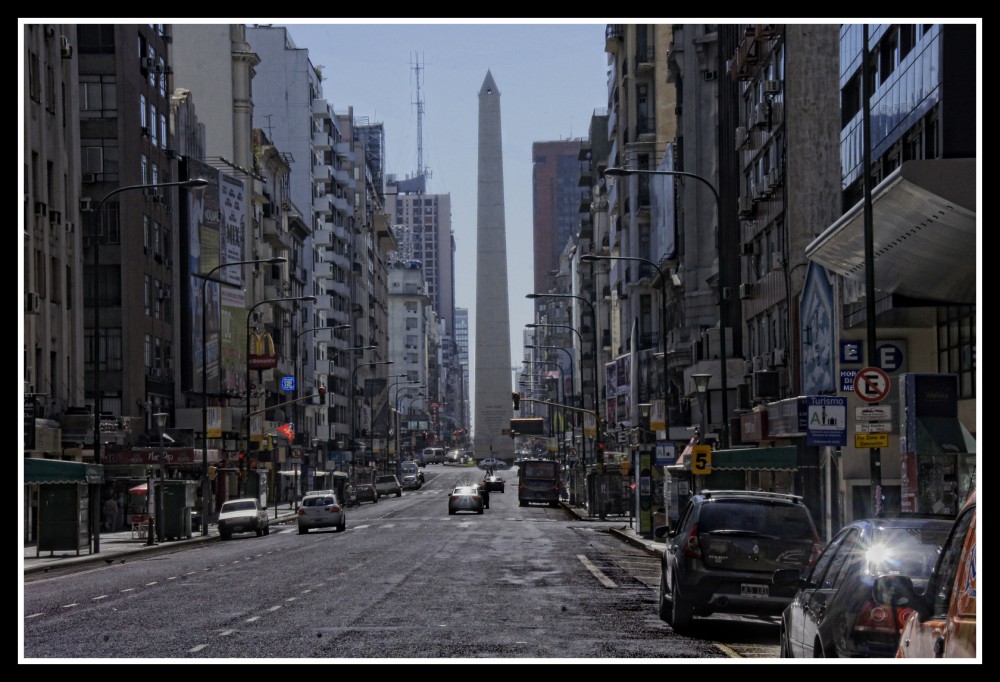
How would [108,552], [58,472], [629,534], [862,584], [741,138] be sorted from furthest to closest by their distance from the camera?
[741,138]
[629,534]
[108,552]
[58,472]
[862,584]

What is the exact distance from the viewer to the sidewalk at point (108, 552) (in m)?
40.2

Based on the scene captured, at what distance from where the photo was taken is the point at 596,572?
30938 mm

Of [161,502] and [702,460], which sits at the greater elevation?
[702,460]

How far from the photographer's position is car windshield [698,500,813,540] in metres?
19.3

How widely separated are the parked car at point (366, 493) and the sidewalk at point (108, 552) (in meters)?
46.3

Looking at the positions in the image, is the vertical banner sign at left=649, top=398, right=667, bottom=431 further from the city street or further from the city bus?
the city bus

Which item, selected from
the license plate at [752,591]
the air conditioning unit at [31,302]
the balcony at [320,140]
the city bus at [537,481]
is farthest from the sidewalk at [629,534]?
the balcony at [320,140]

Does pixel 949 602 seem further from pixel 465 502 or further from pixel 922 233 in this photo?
pixel 465 502

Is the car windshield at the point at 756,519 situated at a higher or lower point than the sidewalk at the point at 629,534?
higher

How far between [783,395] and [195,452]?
28584 mm

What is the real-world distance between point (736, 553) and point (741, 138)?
4676 centimetres

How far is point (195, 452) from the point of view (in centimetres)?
7150

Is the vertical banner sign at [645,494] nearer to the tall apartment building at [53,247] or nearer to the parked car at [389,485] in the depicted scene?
the tall apartment building at [53,247]

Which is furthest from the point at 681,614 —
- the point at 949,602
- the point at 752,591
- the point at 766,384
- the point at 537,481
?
the point at 537,481
